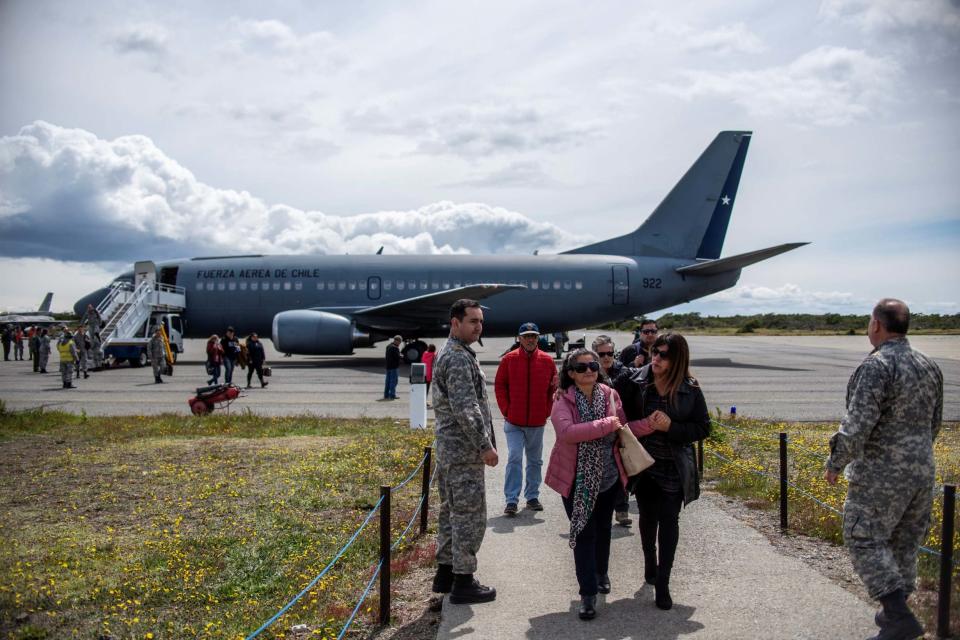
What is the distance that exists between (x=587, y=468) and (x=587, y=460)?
55 millimetres

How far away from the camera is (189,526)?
707 cm

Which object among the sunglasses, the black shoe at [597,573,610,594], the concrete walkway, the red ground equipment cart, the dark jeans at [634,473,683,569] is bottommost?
the concrete walkway

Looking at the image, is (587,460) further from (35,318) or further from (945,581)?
(35,318)

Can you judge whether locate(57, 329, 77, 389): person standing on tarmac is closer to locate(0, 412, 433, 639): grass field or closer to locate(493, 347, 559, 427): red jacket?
locate(0, 412, 433, 639): grass field

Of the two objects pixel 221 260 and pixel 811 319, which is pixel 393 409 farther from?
pixel 811 319

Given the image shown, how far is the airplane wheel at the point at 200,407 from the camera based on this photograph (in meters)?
14.4

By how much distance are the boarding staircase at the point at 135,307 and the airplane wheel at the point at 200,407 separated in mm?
13168

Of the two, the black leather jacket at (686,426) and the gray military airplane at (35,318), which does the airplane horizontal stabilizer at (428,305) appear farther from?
the gray military airplane at (35,318)

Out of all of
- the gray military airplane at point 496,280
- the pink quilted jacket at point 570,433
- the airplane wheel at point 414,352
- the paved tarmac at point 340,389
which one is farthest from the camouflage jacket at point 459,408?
the gray military airplane at point 496,280

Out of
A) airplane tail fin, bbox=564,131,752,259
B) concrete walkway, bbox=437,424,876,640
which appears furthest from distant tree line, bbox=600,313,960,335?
concrete walkway, bbox=437,424,876,640

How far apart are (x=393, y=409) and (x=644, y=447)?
10.7 metres

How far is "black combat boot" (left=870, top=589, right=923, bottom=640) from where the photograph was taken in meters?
4.09

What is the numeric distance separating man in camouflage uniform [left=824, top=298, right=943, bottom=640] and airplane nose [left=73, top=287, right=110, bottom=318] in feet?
97.7

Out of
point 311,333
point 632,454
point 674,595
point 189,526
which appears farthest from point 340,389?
point 632,454
